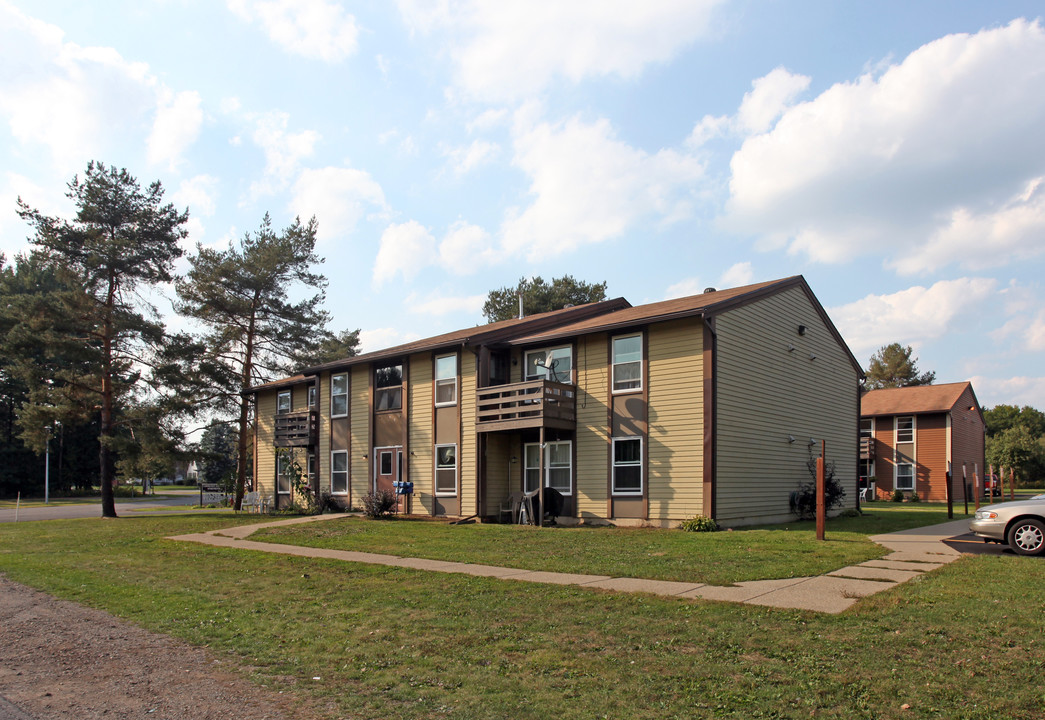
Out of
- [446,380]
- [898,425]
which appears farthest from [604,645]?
[898,425]

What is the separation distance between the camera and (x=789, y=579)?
9422 mm

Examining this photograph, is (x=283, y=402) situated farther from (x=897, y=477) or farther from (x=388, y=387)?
(x=897, y=477)

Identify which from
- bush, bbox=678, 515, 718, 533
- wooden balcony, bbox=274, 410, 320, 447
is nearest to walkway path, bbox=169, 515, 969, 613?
bush, bbox=678, 515, 718, 533

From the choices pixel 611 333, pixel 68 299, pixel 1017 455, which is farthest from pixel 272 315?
pixel 1017 455

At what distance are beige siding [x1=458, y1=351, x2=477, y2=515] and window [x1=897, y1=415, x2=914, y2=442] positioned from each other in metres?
26.2

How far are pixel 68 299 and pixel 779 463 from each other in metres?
25.6

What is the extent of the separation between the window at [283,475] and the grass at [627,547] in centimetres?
1046

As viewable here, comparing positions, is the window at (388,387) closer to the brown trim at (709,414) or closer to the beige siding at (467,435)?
the beige siding at (467,435)

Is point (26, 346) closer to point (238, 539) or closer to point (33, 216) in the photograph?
point (33, 216)

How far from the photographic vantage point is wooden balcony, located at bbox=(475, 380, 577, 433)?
1841cm

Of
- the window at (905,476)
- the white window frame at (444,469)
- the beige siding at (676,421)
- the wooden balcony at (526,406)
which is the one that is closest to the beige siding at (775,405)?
the beige siding at (676,421)

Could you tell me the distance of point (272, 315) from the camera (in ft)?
113

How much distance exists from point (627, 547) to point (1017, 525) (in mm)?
6400

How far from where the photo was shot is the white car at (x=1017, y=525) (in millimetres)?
11430
